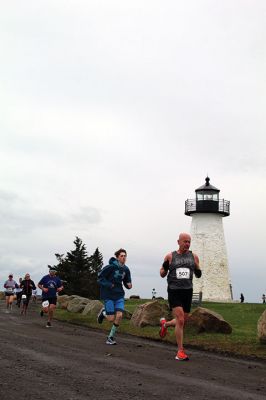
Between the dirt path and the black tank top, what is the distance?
1385 mm

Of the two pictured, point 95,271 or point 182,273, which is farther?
point 95,271

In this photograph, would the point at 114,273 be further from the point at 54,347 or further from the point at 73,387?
the point at 73,387

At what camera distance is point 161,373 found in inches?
355

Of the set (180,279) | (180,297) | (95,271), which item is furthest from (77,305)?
(95,271)

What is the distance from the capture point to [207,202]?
5331 cm

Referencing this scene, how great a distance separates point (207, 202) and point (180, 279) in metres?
42.6

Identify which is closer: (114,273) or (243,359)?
(243,359)

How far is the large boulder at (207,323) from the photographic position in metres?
16.2

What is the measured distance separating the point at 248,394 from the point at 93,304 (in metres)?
17.8

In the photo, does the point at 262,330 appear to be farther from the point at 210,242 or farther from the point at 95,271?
the point at 95,271

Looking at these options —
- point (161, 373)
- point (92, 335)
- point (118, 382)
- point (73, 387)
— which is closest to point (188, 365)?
point (161, 373)

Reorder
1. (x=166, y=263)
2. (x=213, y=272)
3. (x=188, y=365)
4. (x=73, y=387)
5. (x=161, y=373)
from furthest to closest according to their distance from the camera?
(x=213, y=272)
(x=166, y=263)
(x=188, y=365)
(x=161, y=373)
(x=73, y=387)

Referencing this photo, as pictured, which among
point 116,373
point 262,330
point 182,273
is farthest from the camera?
point 262,330

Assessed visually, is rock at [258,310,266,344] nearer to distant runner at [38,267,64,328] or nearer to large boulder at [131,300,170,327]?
large boulder at [131,300,170,327]
